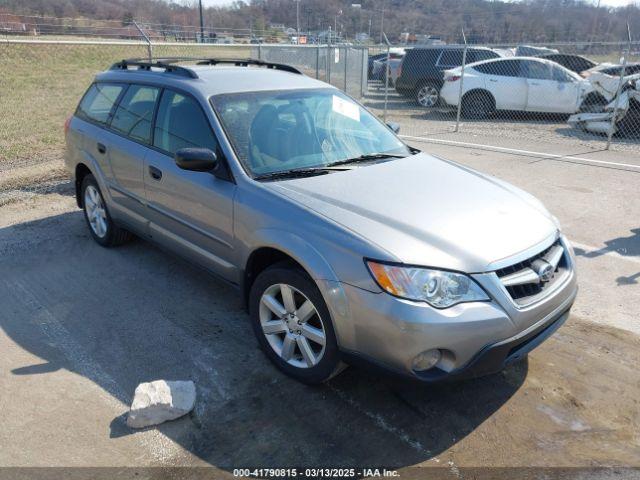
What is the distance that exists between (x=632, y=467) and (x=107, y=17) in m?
33.4

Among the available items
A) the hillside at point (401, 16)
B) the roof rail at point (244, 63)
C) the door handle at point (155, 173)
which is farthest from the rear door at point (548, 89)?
the hillside at point (401, 16)

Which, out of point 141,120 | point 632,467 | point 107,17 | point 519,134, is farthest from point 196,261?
point 107,17

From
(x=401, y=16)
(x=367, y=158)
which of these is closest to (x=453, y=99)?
(x=367, y=158)

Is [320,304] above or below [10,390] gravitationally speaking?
above

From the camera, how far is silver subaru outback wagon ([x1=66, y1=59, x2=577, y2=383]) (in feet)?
8.78

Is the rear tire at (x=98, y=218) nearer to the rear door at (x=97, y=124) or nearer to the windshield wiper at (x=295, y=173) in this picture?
the rear door at (x=97, y=124)

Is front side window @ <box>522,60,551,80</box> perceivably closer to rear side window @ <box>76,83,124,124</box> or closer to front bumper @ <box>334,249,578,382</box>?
rear side window @ <box>76,83,124,124</box>

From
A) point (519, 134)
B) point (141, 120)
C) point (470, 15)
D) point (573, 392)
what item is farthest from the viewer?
point (470, 15)

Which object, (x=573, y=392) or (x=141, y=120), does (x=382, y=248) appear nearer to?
(x=573, y=392)

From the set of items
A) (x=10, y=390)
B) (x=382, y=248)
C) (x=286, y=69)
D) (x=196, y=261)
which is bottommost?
(x=10, y=390)

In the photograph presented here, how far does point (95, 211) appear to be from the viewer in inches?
212

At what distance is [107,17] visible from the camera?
98.6ft

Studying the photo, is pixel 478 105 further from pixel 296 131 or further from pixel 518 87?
pixel 296 131

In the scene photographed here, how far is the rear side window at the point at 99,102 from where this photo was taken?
4.94 m
